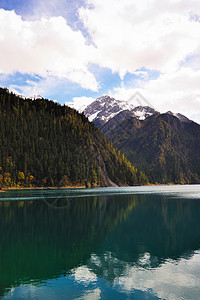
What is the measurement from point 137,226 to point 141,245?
12961 millimetres

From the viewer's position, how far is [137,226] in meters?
45.5

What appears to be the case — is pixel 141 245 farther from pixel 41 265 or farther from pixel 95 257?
pixel 41 265

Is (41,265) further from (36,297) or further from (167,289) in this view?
(167,289)

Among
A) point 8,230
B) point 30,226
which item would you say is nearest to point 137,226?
point 30,226

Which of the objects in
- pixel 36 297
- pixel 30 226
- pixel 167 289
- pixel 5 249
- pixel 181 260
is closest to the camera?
pixel 36 297

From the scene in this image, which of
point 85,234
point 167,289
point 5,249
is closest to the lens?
point 167,289

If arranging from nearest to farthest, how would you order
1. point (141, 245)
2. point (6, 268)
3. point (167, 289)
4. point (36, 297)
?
point (36, 297) < point (167, 289) < point (6, 268) < point (141, 245)

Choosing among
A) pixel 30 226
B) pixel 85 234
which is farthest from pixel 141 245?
pixel 30 226

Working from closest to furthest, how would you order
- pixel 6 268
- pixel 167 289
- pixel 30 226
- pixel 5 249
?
pixel 167 289 → pixel 6 268 → pixel 5 249 → pixel 30 226

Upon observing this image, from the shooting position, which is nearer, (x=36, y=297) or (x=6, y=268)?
(x=36, y=297)

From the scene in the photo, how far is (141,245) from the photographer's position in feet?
107

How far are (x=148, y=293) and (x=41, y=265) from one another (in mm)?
10823

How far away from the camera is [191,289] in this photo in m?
19.2

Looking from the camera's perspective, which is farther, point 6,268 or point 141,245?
point 141,245
